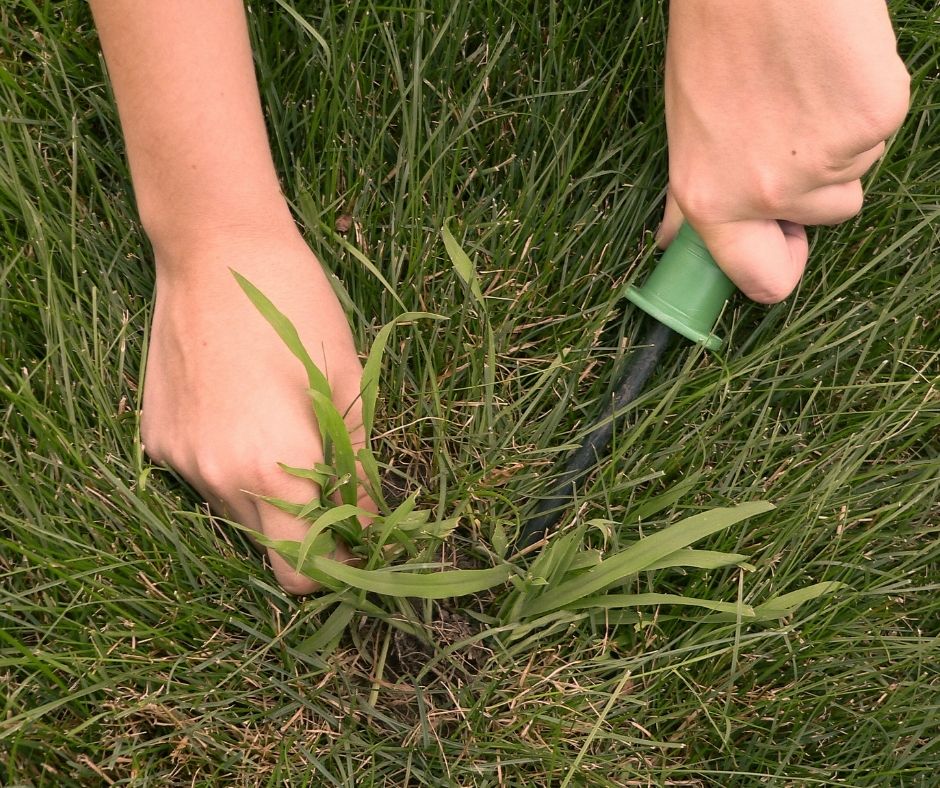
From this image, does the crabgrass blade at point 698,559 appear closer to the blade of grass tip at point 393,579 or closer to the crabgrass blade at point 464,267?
the blade of grass tip at point 393,579

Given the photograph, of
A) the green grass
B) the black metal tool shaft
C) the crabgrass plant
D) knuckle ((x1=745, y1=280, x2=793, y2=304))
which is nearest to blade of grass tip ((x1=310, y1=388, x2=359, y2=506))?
the crabgrass plant

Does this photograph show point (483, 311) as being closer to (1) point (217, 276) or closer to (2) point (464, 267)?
→ (2) point (464, 267)

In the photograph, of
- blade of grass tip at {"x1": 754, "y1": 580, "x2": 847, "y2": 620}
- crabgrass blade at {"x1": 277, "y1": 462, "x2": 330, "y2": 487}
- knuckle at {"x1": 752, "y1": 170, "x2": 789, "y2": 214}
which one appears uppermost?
knuckle at {"x1": 752, "y1": 170, "x2": 789, "y2": 214}

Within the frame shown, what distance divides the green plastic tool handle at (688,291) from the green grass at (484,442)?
0.17 feet

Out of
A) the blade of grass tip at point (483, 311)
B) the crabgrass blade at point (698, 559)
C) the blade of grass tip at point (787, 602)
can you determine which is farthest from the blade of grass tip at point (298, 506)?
the blade of grass tip at point (787, 602)

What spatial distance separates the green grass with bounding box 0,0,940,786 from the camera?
3.25 feet

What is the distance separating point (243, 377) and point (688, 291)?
0.50 meters

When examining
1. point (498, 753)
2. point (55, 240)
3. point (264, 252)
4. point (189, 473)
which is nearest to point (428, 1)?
point (264, 252)

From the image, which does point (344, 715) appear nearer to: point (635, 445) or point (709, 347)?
point (635, 445)

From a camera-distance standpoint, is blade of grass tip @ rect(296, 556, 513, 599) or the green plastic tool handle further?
the green plastic tool handle

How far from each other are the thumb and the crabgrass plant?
0.25m

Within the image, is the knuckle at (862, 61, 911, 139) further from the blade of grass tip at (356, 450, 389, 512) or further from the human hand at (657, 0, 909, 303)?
the blade of grass tip at (356, 450, 389, 512)

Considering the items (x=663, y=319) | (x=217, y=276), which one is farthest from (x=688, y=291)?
(x=217, y=276)

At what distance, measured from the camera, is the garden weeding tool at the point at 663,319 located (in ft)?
3.50
